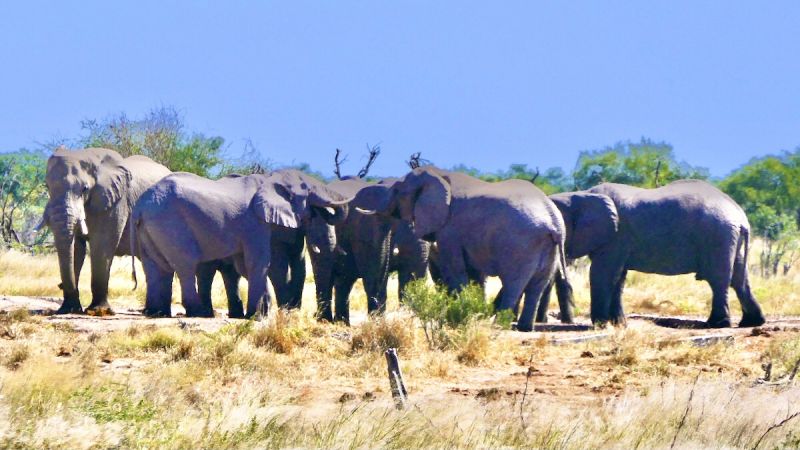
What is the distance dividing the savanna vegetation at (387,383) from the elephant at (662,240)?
0.73m

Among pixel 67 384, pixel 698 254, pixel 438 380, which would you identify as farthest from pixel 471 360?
pixel 698 254

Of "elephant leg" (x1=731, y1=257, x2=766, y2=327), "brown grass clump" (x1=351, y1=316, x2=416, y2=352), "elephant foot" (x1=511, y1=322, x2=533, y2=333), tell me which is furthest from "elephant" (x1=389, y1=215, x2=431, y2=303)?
"brown grass clump" (x1=351, y1=316, x2=416, y2=352)

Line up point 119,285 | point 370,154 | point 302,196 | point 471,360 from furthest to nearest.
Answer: point 370,154, point 119,285, point 302,196, point 471,360

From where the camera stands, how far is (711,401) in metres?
12.1

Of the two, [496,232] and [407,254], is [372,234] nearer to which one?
[407,254]

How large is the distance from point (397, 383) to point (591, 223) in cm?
852

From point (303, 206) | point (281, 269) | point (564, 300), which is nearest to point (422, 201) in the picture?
point (303, 206)

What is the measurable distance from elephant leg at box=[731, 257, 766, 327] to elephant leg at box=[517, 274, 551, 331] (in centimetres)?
310

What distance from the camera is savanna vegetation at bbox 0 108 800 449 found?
10945mm

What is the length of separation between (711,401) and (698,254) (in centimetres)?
818

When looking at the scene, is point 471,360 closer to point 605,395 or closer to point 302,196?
point 605,395

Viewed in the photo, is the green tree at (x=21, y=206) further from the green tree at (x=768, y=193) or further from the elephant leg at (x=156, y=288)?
the green tree at (x=768, y=193)

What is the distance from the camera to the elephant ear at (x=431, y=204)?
1883cm

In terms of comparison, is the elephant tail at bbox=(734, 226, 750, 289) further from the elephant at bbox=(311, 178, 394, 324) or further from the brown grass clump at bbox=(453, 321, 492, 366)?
the brown grass clump at bbox=(453, 321, 492, 366)
